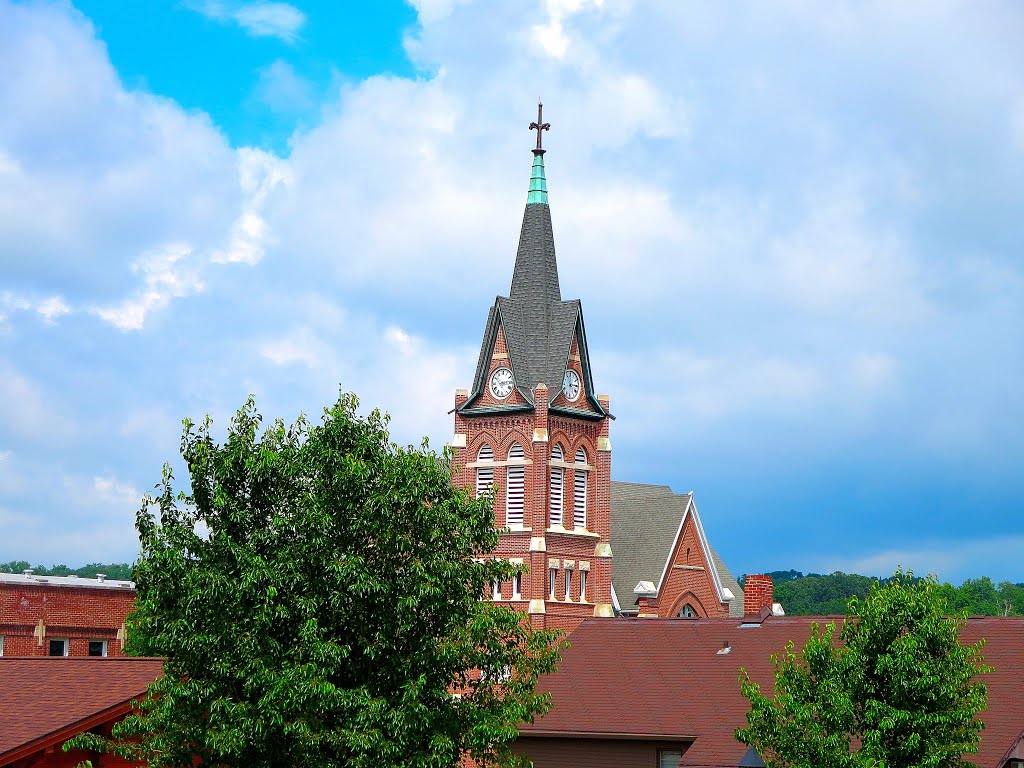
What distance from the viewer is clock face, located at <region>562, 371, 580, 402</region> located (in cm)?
5875

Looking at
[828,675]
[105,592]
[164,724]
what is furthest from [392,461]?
[105,592]

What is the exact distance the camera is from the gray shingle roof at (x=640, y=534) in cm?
6381

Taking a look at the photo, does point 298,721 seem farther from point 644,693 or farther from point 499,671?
point 644,693

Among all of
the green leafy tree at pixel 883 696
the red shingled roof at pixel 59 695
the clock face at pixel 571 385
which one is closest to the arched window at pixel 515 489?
the clock face at pixel 571 385

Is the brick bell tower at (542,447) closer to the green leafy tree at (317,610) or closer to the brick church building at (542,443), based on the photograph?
the brick church building at (542,443)

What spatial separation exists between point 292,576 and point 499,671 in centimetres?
422

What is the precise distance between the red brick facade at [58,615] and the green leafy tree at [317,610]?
2966 cm

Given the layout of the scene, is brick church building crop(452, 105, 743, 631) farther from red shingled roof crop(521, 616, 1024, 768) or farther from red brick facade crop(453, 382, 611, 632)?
red shingled roof crop(521, 616, 1024, 768)

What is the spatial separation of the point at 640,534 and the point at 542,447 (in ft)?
37.2

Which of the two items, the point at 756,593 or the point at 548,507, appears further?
the point at 548,507

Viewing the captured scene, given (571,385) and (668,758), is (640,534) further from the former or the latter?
(668,758)

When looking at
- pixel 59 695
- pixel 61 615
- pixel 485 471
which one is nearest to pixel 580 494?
pixel 485 471

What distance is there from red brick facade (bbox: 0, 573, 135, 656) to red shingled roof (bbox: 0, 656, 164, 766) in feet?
73.0

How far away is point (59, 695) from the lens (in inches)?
1005
